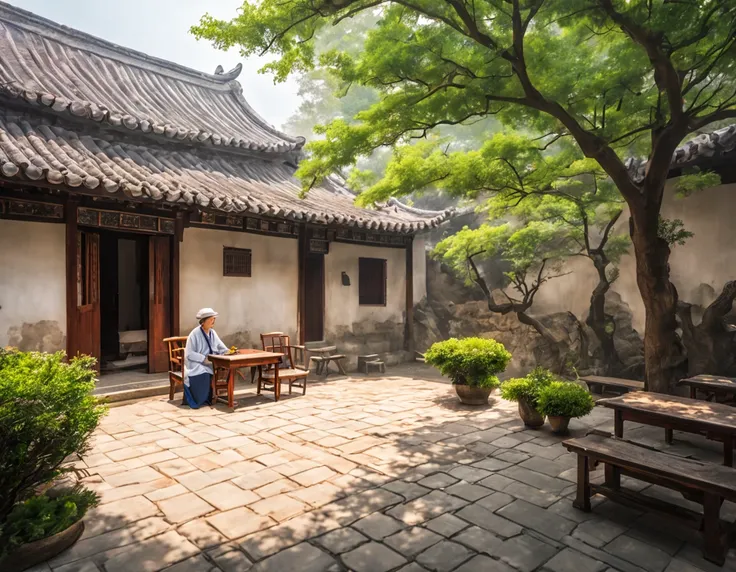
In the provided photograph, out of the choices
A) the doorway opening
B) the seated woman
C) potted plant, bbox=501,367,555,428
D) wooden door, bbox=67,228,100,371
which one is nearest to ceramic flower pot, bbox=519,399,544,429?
potted plant, bbox=501,367,555,428

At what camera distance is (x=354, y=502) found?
3.92 m

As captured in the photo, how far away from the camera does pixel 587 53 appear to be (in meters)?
6.24

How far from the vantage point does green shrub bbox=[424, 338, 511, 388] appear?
724 cm

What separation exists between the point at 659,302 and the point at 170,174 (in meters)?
8.29

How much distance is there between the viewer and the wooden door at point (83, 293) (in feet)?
24.6

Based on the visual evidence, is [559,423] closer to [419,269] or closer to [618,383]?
[618,383]

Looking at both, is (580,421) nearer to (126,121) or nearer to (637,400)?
(637,400)

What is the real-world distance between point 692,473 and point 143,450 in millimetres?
5118

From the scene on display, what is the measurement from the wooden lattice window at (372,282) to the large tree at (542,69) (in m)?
5.65

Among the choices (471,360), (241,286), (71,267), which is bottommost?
(471,360)

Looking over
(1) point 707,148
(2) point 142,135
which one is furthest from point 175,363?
(1) point 707,148

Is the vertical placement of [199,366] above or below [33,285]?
below

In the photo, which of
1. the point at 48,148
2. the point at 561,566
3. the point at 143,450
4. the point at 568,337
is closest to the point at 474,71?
the point at 561,566

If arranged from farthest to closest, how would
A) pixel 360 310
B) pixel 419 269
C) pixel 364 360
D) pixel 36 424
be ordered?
pixel 419 269, pixel 360 310, pixel 364 360, pixel 36 424
